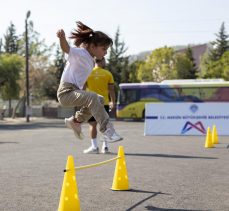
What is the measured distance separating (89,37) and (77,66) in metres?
0.44

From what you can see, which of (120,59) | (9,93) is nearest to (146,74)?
(120,59)

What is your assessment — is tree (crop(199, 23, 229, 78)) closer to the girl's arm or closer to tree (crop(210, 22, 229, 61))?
tree (crop(210, 22, 229, 61))

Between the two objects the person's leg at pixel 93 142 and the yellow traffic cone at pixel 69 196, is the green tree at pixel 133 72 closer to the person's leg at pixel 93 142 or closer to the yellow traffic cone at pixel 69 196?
the person's leg at pixel 93 142

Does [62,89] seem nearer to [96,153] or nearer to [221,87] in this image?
[96,153]

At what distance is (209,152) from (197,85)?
26401 mm

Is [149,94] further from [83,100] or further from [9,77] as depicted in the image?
[83,100]

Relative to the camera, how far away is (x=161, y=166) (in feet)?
27.9

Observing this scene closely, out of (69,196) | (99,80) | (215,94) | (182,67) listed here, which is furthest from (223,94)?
(69,196)

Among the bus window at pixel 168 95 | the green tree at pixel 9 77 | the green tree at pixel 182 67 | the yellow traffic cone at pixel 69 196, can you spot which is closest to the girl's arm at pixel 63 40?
the yellow traffic cone at pixel 69 196

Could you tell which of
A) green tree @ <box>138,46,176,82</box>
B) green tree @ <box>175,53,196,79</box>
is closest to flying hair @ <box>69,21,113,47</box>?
green tree @ <box>138,46,176,82</box>

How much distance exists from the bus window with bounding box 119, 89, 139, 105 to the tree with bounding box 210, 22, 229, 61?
37689mm

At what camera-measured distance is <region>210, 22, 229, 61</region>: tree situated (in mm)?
73344

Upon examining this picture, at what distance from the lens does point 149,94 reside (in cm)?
3772

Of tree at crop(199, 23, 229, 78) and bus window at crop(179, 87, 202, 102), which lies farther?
tree at crop(199, 23, 229, 78)
